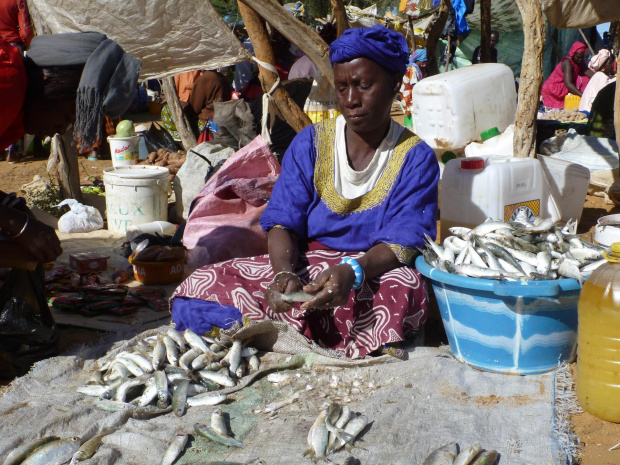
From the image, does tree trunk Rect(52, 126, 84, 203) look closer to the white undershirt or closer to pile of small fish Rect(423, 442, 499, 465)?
the white undershirt

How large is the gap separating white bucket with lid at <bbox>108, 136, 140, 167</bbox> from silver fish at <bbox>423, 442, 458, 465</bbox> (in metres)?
6.01

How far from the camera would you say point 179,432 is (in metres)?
2.66

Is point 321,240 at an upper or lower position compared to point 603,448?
upper

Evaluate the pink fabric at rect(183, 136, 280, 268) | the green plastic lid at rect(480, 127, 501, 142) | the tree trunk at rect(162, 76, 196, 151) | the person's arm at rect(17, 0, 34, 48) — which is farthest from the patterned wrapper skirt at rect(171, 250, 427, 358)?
the tree trunk at rect(162, 76, 196, 151)

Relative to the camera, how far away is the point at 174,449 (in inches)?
98.3

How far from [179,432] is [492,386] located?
1339 millimetres

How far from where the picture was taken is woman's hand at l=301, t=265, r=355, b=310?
2.93 metres

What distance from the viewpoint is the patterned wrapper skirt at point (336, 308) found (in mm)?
3211

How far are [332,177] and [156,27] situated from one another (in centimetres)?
299

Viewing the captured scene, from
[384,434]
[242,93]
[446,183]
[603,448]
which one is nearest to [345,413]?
[384,434]

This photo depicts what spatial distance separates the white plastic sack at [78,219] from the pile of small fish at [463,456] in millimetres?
4624

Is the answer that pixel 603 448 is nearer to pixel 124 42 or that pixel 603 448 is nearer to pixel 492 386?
pixel 492 386

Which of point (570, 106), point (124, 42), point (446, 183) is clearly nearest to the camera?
point (446, 183)

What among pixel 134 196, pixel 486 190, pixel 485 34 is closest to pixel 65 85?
pixel 486 190
